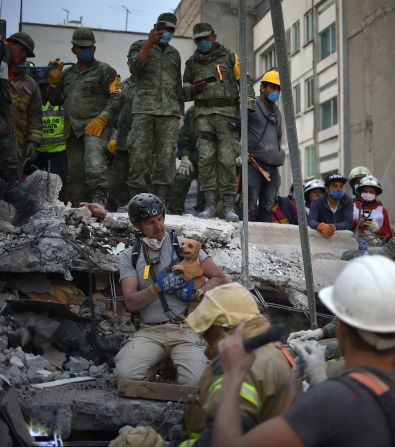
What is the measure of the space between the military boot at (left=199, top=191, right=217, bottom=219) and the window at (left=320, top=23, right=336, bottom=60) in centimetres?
1594

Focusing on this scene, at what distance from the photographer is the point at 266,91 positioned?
8328mm

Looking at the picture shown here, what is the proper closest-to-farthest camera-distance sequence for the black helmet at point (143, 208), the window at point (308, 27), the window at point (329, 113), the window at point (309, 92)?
the black helmet at point (143, 208)
the window at point (329, 113)
the window at point (308, 27)
the window at point (309, 92)

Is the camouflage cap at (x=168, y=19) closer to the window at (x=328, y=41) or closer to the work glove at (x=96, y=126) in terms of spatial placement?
the work glove at (x=96, y=126)

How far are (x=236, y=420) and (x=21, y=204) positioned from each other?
4.79m

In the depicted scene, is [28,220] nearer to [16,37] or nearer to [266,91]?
[16,37]

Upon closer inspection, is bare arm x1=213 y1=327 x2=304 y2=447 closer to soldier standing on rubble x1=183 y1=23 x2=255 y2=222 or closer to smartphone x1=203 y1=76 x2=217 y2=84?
soldier standing on rubble x1=183 y1=23 x2=255 y2=222

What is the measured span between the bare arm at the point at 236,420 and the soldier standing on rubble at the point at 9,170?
449 cm

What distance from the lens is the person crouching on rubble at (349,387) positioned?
2.04 m

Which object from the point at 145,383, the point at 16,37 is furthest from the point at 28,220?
the point at 145,383

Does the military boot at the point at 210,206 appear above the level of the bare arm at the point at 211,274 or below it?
above

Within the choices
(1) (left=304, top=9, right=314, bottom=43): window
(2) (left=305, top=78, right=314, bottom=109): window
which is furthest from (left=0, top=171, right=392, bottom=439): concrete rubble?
(1) (left=304, top=9, right=314, bottom=43): window

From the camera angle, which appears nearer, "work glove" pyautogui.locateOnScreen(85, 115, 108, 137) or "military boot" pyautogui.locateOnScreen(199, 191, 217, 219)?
"military boot" pyautogui.locateOnScreen(199, 191, 217, 219)

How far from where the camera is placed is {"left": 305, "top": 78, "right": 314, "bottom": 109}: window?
969 inches

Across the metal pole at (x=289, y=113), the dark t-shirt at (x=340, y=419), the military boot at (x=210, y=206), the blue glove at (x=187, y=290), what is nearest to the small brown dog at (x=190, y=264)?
the blue glove at (x=187, y=290)
